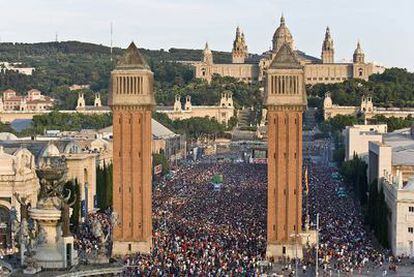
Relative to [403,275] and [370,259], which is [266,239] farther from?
[403,275]

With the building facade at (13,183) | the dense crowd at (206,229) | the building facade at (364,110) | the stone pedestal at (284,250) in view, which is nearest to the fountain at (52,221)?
the dense crowd at (206,229)

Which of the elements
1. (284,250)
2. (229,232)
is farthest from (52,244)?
(229,232)

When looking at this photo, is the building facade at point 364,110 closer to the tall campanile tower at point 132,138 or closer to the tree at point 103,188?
the tree at point 103,188

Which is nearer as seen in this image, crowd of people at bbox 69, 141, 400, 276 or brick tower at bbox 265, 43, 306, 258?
crowd of people at bbox 69, 141, 400, 276

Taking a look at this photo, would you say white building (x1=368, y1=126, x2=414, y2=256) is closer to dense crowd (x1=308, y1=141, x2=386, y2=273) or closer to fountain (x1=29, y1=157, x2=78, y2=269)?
dense crowd (x1=308, y1=141, x2=386, y2=273)

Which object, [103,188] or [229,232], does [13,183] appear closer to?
[229,232]

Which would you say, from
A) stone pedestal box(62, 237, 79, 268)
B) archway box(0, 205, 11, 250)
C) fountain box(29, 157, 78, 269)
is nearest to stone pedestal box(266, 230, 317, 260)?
archway box(0, 205, 11, 250)
